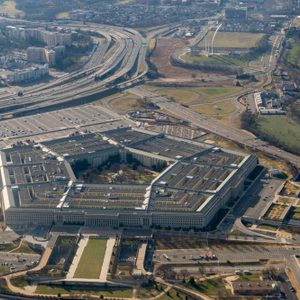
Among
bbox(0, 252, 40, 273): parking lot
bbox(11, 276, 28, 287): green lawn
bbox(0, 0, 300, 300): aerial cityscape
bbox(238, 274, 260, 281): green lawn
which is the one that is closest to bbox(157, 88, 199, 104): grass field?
bbox(0, 0, 300, 300): aerial cityscape

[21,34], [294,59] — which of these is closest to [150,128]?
[294,59]

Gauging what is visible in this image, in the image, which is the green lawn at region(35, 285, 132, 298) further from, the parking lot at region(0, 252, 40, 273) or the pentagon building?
the pentagon building

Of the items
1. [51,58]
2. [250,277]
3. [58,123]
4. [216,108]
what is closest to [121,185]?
[250,277]

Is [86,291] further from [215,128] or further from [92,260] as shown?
[215,128]

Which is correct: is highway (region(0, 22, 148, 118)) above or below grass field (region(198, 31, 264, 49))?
above

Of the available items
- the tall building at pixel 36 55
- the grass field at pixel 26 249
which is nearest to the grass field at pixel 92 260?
the grass field at pixel 26 249
